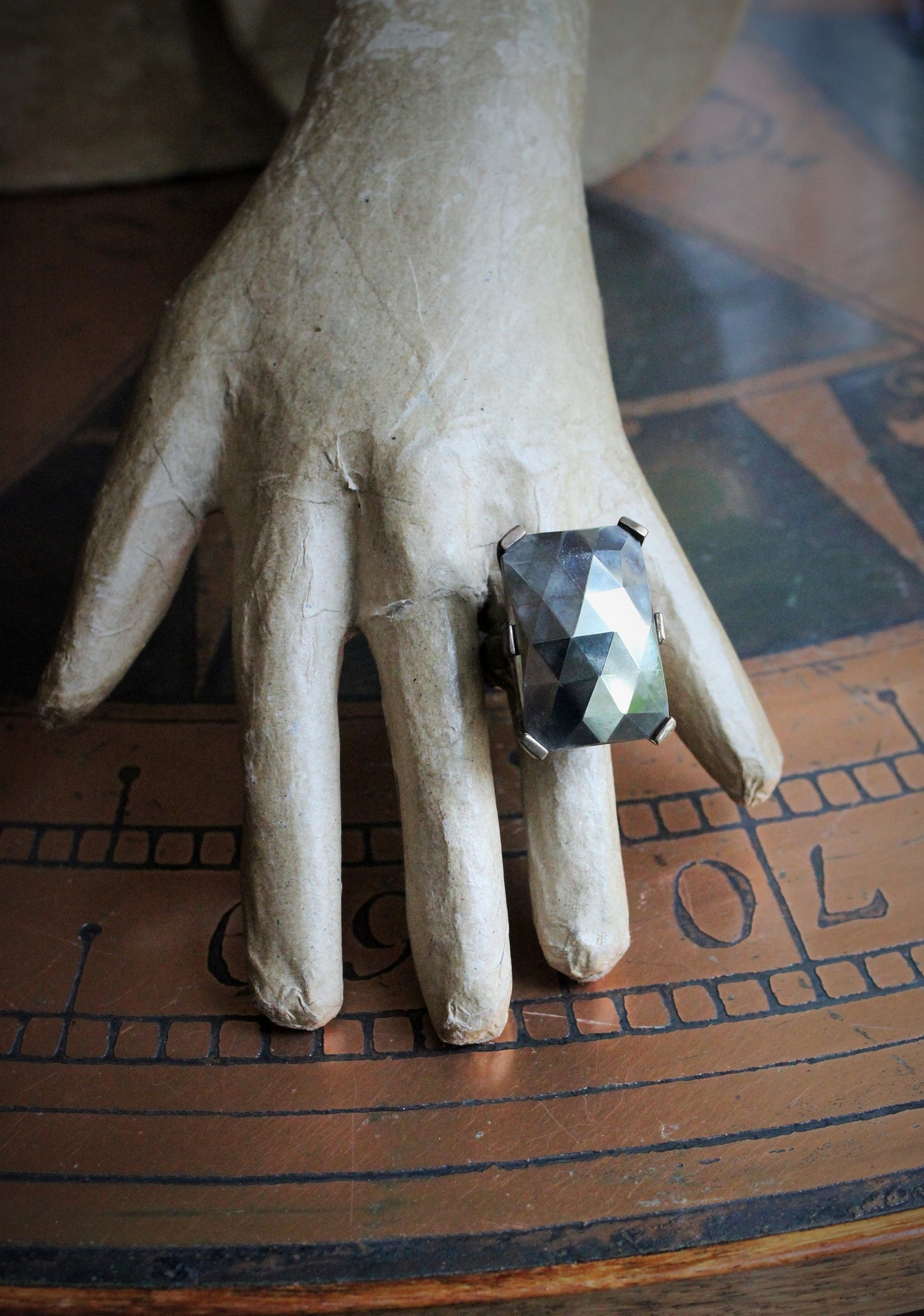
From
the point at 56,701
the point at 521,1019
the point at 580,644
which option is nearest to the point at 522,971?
the point at 521,1019

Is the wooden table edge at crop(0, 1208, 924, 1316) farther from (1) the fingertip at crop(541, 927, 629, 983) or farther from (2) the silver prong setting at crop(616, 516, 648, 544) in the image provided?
(2) the silver prong setting at crop(616, 516, 648, 544)

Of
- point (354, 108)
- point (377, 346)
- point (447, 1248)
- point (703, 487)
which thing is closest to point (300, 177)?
point (354, 108)

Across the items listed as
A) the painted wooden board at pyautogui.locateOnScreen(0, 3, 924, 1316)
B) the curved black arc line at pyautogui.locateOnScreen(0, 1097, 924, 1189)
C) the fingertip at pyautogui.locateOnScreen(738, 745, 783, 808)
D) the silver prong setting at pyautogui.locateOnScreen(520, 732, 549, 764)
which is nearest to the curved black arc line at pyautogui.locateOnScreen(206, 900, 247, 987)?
the painted wooden board at pyautogui.locateOnScreen(0, 3, 924, 1316)

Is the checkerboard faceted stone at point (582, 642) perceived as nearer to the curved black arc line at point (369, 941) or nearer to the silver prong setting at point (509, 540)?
the silver prong setting at point (509, 540)

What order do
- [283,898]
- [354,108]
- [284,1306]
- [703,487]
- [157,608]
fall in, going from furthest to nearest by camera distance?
[703,487] < [354,108] < [157,608] < [283,898] < [284,1306]

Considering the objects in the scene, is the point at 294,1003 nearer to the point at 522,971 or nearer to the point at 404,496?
the point at 522,971

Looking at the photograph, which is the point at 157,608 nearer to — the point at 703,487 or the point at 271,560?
the point at 271,560

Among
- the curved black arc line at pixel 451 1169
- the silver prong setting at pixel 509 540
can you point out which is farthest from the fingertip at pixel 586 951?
the silver prong setting at pixel 509 540

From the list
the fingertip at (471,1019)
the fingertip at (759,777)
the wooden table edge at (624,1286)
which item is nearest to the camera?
the wooden table edge at (624,1286)
